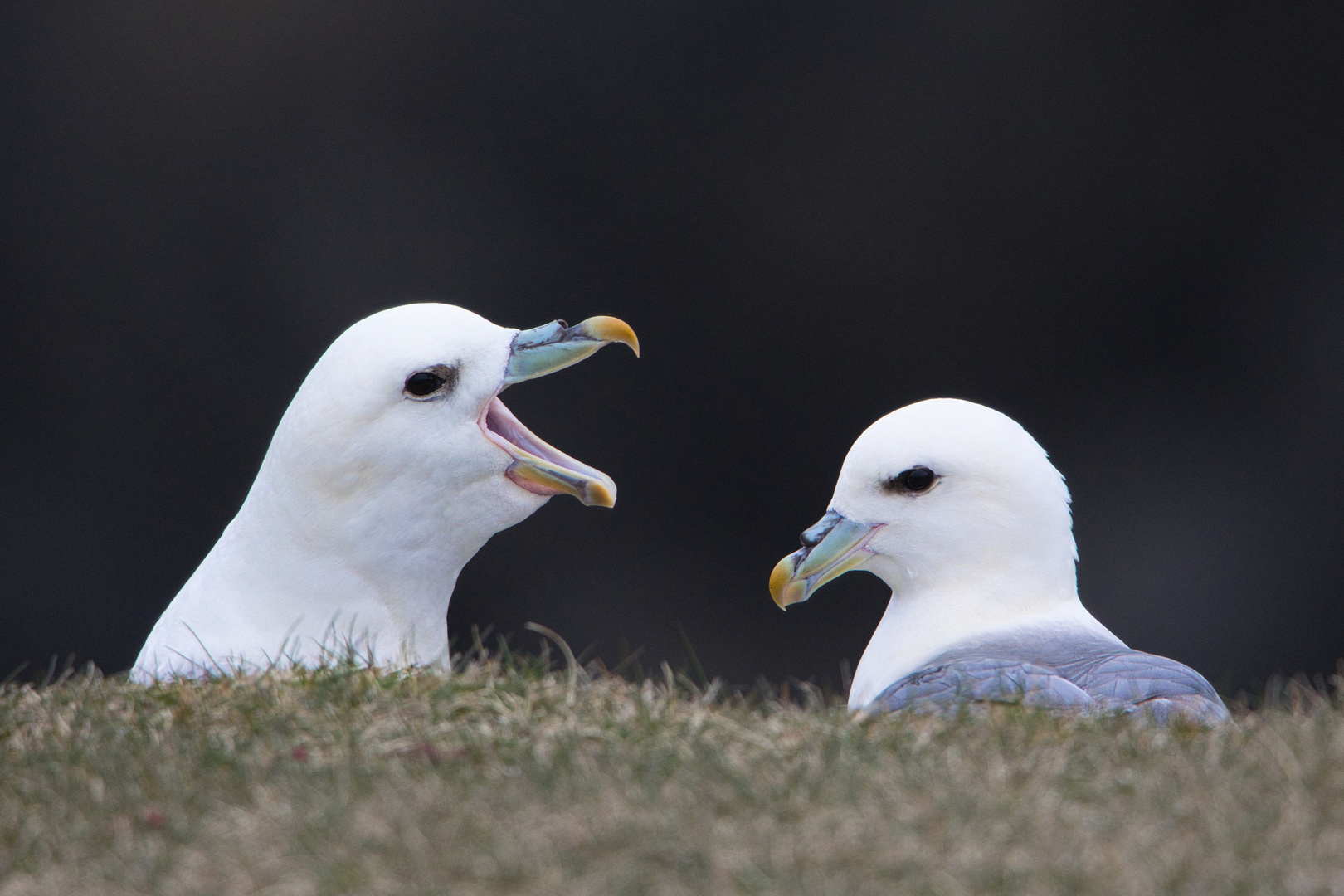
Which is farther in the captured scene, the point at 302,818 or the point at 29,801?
the point at 29,801

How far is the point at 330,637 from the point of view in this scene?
173 inches

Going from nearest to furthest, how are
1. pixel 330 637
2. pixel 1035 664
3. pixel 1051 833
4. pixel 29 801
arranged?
pixel 1051 833 → pixel 29 801 → pixel 1035 664 → pixel 330 637

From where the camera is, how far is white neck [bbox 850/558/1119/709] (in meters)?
4.43

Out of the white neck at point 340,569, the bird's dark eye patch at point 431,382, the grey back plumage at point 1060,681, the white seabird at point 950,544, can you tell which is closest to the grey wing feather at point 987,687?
the grey back plumage at point 1060,681

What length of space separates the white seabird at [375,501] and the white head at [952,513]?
78cm

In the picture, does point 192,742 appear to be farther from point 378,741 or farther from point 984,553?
point 984,553

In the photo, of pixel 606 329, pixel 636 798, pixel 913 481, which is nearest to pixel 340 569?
pixel 606 329

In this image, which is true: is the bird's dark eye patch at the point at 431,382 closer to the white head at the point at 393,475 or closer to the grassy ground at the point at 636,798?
the white head at the point at 393,475

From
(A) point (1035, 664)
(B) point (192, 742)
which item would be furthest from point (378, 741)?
(A) point (1035, 664)

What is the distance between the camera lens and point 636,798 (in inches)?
106

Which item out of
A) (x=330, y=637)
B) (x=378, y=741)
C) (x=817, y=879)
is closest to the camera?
(x=817, y=879)

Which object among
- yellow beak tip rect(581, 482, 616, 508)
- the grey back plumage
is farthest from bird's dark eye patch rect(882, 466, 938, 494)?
yellow beak tip rect(581, 482, 616, 508)

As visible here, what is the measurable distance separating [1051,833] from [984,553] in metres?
2.08

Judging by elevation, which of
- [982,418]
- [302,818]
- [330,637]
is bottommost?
[330,637]
